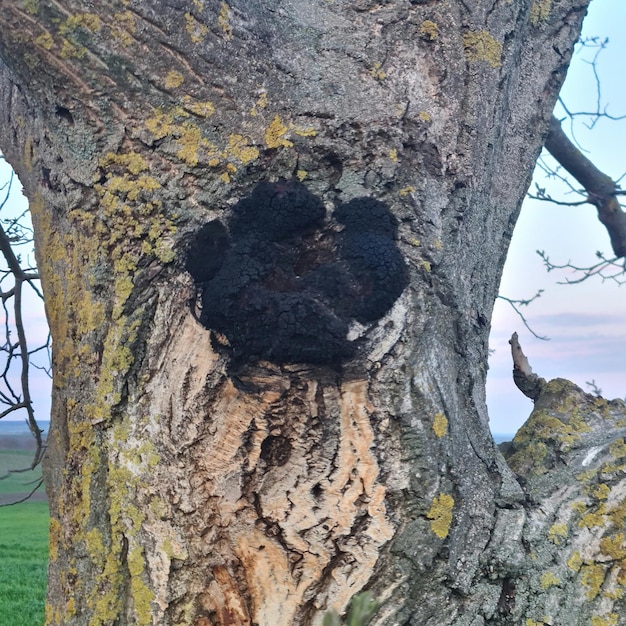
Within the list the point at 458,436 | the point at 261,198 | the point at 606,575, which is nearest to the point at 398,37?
the point at 261,198

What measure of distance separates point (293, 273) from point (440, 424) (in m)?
0.39

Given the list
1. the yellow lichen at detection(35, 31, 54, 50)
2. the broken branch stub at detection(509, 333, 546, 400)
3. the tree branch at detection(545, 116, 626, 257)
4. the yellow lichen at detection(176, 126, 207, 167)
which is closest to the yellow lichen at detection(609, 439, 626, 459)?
the broken branch stub at detection(509, 333, 546, 400)

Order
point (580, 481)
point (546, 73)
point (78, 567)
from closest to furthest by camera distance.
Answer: point (78, 567) → point (580, 481) → point (546, 73)

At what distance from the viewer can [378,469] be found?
1204 millimetres

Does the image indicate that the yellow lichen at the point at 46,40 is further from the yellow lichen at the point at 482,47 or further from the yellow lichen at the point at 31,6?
the yellow lichen at the point at 482,47

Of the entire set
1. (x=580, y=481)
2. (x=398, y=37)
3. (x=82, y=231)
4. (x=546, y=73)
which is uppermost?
(x=546, y=73)

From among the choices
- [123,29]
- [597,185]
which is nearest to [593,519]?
[123,29]

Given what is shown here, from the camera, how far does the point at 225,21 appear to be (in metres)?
1.33

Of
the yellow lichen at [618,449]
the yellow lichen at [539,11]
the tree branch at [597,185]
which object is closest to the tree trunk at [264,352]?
the yellow lichen at [618,449]

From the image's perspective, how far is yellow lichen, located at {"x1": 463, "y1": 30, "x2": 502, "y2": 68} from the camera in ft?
4.83

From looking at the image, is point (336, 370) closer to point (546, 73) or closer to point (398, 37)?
point (398, 37)

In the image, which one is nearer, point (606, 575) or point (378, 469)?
point (378, 469)

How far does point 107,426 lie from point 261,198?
0.50 metres

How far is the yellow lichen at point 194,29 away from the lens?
1.30 m
